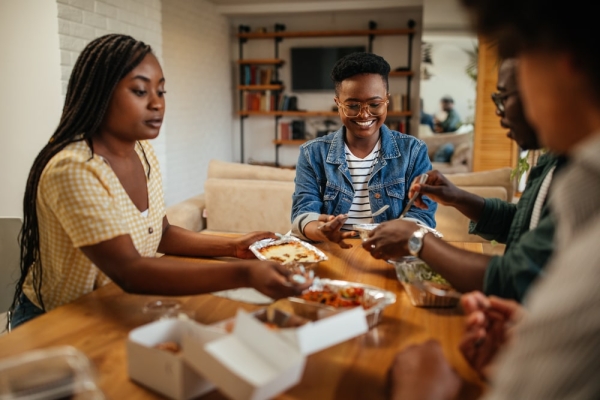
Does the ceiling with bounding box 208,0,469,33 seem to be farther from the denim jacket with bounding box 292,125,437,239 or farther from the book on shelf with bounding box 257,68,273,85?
the denim jacket with bounding box 292,125,437,239

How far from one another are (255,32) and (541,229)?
280 inches

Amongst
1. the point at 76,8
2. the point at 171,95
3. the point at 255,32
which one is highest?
the point at 255,32

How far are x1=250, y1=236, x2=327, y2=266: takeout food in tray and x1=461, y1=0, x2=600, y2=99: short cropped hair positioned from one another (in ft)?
3.23

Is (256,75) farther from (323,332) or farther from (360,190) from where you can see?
(323,332)

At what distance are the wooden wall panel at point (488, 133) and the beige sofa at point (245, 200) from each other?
2.71 metres

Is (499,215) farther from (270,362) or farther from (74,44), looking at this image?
(74,44)

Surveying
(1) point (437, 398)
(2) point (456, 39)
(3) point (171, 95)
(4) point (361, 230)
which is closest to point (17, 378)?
(1) point (437, 398)

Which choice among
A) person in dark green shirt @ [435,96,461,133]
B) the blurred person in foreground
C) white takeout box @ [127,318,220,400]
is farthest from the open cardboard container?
person in dark green shirt @ [435,96,461,133]

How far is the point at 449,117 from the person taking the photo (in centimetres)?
645

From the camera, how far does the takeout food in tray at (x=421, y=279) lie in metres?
1.23

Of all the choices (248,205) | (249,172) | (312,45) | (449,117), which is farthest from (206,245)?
(312,45)

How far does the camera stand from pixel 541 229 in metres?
0.97

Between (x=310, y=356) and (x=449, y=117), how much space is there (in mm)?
5908

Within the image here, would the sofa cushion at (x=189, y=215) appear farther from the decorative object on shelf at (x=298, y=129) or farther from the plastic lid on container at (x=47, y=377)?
the decorative object on shelf at (x=298, y=129)
